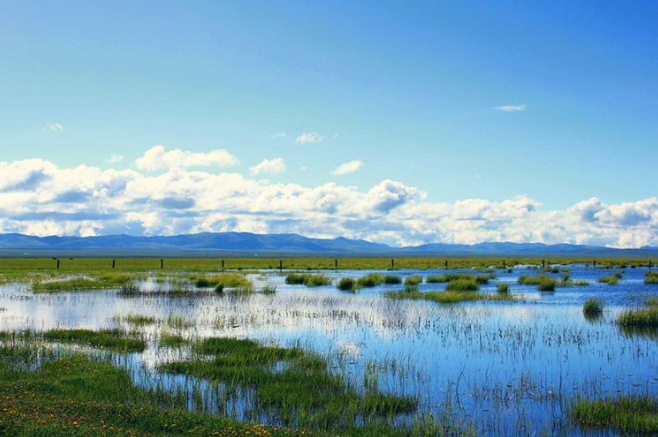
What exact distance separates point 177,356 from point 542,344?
14.5 metres

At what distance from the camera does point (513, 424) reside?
14.1 m

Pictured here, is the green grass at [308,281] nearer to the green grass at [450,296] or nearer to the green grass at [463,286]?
the green grass at [450,296]

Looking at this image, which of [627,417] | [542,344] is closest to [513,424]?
[627,417]

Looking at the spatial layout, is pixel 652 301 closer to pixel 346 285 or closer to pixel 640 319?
pixel 640 319

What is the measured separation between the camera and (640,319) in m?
29.2

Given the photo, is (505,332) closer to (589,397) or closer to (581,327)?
(581,327)

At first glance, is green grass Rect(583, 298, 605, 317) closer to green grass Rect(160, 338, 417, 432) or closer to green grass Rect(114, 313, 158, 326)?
green grass Rect(160, 338, 417, 432)

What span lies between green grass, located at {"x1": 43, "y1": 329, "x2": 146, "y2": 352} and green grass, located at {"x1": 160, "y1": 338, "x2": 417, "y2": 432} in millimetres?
2653

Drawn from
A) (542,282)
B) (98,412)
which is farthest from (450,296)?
(98,412)

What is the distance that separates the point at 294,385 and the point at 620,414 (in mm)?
8406

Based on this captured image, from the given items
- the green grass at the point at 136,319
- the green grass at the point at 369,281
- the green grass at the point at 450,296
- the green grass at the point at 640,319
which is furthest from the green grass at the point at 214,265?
the green grass at the point at 640,319

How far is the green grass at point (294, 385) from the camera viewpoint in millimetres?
14406

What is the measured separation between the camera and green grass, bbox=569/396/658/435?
13.6 metres

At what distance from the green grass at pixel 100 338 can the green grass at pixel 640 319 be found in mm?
22993
